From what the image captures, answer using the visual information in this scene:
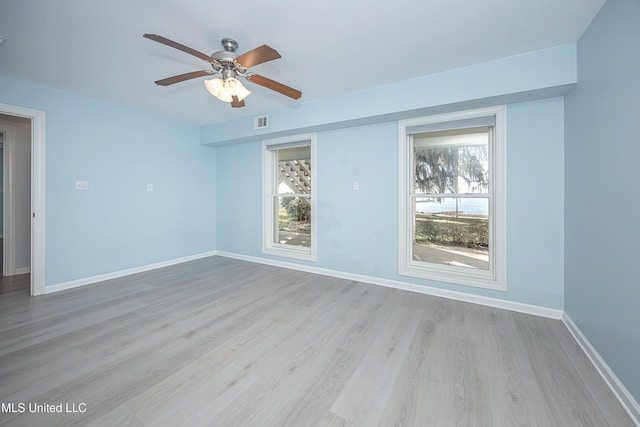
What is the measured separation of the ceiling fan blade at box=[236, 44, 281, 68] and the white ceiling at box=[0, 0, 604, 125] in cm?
26

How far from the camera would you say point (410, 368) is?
5.62 feet

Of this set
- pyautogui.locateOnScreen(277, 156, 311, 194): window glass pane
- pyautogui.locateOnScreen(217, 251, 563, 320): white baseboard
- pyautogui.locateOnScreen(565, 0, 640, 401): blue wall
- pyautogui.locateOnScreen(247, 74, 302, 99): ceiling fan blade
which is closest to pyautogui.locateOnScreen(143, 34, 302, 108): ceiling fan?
pyautogui.locateOnScreen(247, 74, 302, 99): ceiling fan blade

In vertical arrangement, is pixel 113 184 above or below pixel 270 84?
below

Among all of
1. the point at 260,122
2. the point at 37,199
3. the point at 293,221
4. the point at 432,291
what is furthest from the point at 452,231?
the point at 37,199

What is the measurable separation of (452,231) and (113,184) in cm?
477

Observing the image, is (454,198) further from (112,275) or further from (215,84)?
A: (112,275)

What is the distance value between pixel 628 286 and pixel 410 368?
1.35 m

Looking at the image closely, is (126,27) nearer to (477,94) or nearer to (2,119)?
(477,94)

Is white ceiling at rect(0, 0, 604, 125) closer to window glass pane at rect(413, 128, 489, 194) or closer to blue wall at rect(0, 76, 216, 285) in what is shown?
blue wall at rect(0, 76, 216, 285)

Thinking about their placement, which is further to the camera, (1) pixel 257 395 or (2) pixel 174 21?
(2) pixel 174 21

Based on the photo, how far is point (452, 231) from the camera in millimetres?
3229

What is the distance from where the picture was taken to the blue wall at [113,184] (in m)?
3.04

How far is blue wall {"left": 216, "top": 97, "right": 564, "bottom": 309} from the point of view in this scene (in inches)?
96.3

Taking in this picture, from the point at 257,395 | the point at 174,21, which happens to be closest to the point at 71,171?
the point at 174,21
